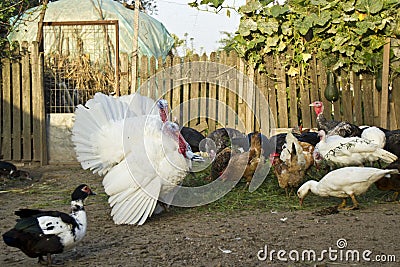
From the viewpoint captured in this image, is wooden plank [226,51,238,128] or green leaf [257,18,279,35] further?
wooden plank [226,51,238,128]

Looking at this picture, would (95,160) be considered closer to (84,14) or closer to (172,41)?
(84,14)

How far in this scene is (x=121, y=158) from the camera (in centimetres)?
614

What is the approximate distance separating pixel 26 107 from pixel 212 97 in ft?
12.1

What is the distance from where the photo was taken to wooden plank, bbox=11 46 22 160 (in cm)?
1061

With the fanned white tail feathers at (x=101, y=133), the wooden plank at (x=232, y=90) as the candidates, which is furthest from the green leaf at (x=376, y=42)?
the fanned white tail feathers at (x=101, y=133)

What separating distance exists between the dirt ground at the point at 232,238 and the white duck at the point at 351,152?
2.94 feet

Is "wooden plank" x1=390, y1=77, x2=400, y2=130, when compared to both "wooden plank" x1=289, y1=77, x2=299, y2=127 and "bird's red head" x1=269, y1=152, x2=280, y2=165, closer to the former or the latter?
"wooden plank" x1=289, y1=77, x2=299, y2=127

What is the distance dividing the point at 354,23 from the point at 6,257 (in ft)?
26.3

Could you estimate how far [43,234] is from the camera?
4.46 meters

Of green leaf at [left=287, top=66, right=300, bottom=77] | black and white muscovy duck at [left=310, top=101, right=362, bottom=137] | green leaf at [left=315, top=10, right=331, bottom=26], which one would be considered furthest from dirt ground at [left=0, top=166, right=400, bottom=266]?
green leaf at [left=315, top=10, right=331, bottom=26]

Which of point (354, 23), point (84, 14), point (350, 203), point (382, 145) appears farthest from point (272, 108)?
point (84, 14)

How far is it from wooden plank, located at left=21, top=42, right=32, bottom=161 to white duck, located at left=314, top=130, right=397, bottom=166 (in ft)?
18.8

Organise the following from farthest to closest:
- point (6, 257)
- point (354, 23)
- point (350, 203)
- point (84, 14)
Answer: point (84, 14) → point (354, 23) → point (350, 203) → point (6, 257)

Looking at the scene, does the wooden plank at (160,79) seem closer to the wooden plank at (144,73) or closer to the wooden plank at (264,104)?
the wooden plank at (144,73)
